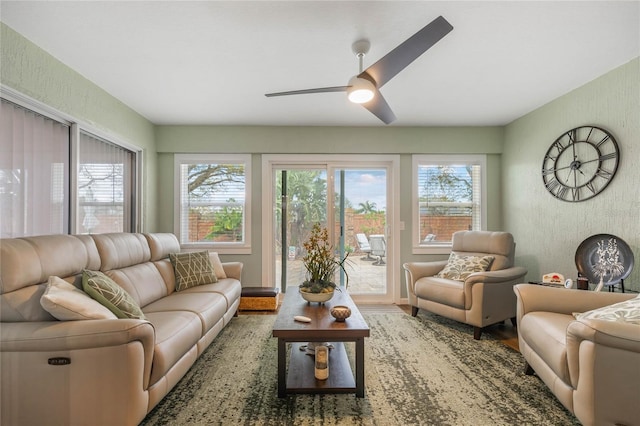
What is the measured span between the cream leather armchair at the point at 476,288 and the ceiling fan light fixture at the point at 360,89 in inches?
82.3

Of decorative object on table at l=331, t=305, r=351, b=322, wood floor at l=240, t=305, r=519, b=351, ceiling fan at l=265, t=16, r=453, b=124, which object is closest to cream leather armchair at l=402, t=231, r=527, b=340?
wood floor at l=240, t=305, r=519, b=351

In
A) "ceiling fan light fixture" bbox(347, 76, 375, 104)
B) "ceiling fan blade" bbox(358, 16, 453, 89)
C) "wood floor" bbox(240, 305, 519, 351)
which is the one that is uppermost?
"ceiling fan blade" bbox(358, 16, 453, 89)

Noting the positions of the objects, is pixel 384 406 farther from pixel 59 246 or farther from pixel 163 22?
pixel 163 22

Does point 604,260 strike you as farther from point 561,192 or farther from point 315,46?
point 315,46

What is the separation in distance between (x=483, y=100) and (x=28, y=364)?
4.23 metres

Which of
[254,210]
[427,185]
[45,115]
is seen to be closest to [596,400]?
[427,185]

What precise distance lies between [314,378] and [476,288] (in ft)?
6.15

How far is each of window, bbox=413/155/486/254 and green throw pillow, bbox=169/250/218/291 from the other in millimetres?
2887

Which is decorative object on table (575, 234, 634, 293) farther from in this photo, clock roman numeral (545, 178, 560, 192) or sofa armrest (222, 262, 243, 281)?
sofa armrest (222, 262, 243, 281)

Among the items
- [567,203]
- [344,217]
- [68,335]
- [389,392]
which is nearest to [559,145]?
[567,203]

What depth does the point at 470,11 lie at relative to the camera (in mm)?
1888

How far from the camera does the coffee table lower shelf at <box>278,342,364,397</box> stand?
193 cm

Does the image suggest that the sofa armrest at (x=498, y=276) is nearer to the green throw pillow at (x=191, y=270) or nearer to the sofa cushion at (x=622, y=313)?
the sofa cushion at (x=622, y=313)

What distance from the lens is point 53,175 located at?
2.52 m
